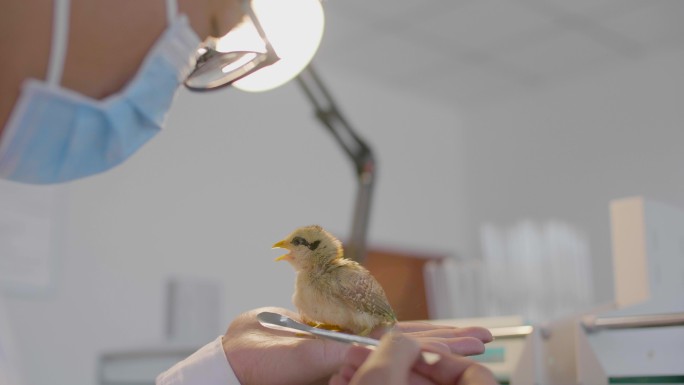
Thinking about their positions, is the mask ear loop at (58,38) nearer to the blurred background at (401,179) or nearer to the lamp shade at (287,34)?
the lamp shade at (287,34)

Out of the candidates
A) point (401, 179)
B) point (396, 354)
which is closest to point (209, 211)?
point (401, 179)

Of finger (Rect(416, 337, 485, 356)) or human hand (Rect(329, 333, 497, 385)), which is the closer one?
human hand (Rect(329, 333, 497, 385))

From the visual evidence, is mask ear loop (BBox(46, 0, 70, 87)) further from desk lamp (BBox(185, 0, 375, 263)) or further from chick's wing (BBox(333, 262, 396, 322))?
chick's wing (BBox(333, 262, 396, 322))

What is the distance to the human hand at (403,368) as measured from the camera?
0.69 m

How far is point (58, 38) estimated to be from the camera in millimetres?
801

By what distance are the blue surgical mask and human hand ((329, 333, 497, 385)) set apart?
14.7 inches

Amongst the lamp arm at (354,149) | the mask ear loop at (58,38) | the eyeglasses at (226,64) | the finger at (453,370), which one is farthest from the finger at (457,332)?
the lamp arm at (354,149)

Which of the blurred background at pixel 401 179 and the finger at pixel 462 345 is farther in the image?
the blurred background at pixel 401 179

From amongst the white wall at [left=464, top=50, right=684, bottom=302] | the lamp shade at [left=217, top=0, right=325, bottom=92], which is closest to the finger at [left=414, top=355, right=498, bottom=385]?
the lamp shade at [left=217, top=0, right=325, bottom=92]

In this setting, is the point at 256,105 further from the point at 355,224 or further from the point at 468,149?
the point at 355,224

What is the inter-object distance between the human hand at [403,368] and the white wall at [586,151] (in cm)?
341

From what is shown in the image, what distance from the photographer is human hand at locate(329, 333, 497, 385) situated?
686 mm

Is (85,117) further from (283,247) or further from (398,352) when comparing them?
(398,352)

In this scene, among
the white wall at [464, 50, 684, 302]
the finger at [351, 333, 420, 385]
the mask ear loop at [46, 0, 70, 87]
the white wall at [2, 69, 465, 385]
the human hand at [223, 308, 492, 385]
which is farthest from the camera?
the white wall at [464, 50, 684, 302]
